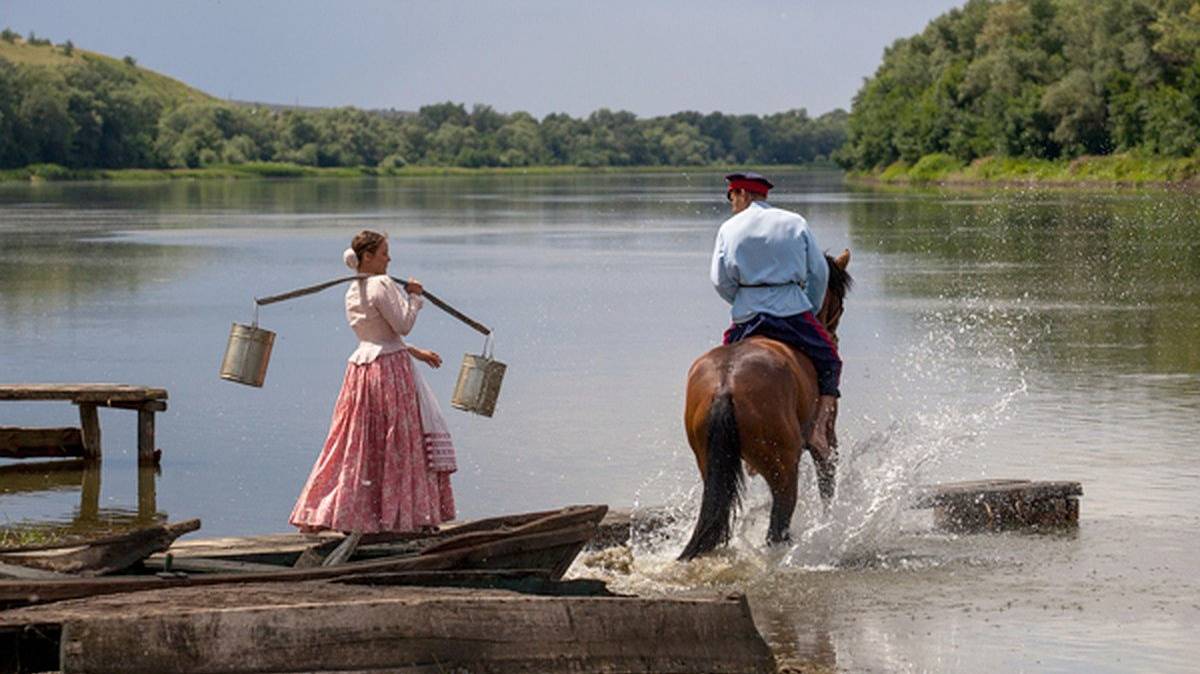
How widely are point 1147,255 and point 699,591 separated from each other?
98.1 feet

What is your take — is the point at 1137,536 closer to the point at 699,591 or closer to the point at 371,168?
the point at 699,591

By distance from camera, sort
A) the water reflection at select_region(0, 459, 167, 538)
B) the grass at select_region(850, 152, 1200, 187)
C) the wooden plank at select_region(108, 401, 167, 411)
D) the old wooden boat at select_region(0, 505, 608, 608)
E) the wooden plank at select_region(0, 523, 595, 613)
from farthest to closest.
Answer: the grass at select_region(850, 152, 1200, 187), the wooden plank at select_region(108, 401, 167, 411), the water reflection at select_region(0, 459, 167, 538), the old wooden boat at select_region(0, 505, 608, 608), the wooden plank at select_region(0, 523, 595, 613)

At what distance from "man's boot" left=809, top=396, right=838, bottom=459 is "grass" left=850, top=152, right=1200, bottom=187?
7248 centimetres

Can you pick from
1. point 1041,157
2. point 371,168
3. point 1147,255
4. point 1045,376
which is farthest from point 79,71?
point 1045,376

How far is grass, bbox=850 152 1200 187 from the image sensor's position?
8444 centimetres

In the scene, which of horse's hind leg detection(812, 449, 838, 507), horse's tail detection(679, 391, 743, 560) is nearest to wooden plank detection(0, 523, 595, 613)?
horse's tail detection(679, 391, 743, 560)

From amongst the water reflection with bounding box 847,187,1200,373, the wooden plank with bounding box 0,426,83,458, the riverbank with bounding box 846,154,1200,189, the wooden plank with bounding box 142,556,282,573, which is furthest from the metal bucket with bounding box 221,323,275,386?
the riverbank with bounding box 846,154,1200,189

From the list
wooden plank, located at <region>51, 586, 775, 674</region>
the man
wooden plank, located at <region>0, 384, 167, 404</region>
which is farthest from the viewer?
wooden plank, located at <region>0, 384, 167, 404</region>

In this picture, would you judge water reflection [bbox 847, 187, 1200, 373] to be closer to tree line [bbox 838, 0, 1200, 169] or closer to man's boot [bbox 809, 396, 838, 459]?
man's boot [bbox 809, 396, 838, 459]

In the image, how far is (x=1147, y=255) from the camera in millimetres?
38500

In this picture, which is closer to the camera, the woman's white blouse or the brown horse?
the woman's white blouse

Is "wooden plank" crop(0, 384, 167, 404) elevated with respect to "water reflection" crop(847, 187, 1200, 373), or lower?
elevated

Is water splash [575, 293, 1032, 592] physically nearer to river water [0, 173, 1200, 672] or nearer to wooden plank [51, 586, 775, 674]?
river water [0, 173, 1200, 672]

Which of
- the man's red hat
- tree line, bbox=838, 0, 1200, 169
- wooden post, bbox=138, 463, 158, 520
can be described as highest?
tree line, bbox=838, 0, 1200, 169
